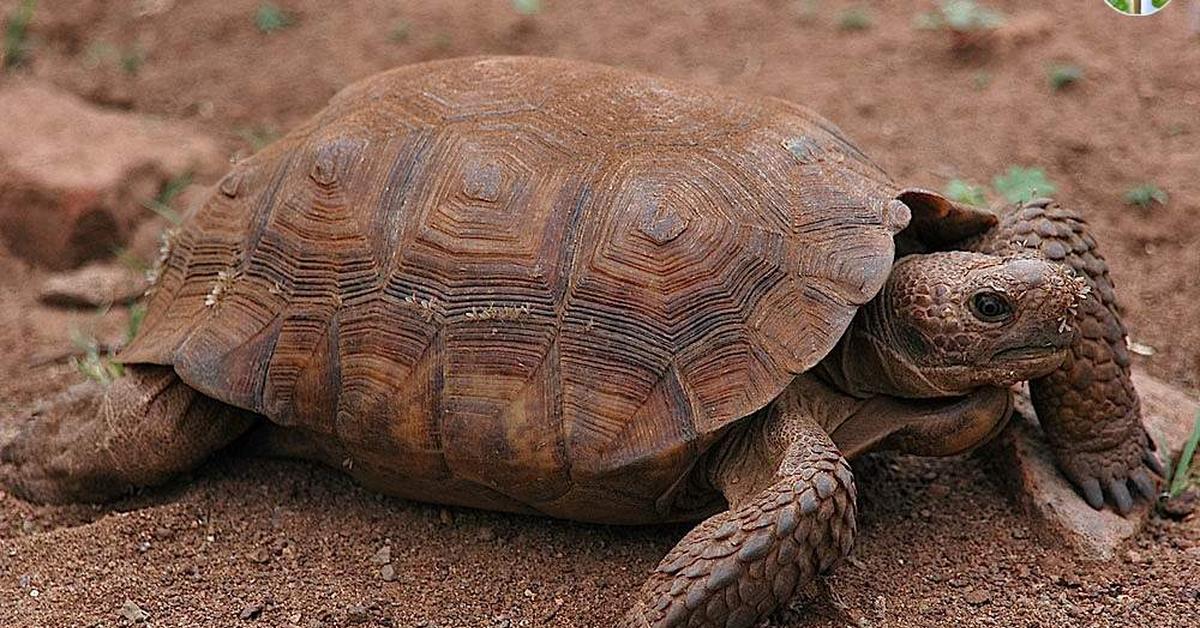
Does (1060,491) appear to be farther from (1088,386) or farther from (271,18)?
(271,18)

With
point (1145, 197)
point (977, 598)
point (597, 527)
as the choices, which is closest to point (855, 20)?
point (1145, 197)

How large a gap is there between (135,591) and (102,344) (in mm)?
2139

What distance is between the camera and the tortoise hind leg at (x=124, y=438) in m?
4.30

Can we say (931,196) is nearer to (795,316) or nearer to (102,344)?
(795,316)

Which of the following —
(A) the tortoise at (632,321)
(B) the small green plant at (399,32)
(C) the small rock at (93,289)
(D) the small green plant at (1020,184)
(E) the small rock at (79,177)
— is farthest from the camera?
(B) the small green plant at (399,32)

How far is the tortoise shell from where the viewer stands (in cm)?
360

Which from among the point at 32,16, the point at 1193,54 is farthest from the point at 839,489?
the point at 32,16

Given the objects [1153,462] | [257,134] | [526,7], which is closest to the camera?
[1153,462]

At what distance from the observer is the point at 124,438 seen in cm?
431

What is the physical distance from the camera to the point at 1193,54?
727 cm

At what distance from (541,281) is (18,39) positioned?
19.3 feet

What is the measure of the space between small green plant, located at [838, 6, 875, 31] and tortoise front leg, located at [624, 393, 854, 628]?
506 centimetres

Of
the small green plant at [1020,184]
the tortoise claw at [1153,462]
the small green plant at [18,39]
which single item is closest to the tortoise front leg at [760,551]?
the tortoise claw at [1153,462]

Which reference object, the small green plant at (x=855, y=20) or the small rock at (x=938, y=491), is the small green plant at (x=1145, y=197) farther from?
the small rock at (x=938, y=491)
